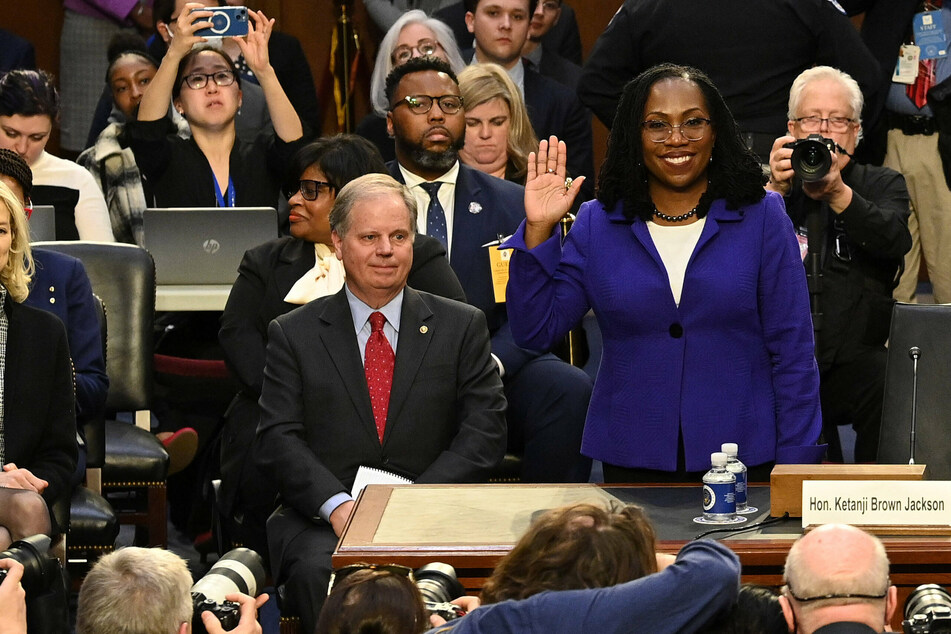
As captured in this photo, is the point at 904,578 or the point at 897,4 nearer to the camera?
the point at 904,578

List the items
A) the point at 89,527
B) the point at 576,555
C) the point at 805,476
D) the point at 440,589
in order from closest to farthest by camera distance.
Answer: the point at 576,555 → the point at 440,589 → the point at 805,476 → the point at 89,527

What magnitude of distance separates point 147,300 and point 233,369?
46 cm

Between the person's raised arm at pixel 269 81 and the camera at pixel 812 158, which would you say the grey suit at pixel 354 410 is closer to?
the camera at pixel 812 158

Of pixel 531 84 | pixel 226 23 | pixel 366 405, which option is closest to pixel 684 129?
pixel 366 405

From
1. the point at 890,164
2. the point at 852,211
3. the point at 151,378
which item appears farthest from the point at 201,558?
the point at 890,164

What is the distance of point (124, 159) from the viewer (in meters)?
5.34

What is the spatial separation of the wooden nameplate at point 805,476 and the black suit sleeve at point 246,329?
5.64ft

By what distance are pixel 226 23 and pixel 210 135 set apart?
0.40 meters

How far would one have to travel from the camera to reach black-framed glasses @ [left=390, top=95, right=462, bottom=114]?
15.7ft

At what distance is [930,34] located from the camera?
5.67m

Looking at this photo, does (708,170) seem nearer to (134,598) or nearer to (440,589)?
(440,589)

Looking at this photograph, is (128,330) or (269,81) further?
(269,81)

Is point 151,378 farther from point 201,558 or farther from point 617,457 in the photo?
point 617,457

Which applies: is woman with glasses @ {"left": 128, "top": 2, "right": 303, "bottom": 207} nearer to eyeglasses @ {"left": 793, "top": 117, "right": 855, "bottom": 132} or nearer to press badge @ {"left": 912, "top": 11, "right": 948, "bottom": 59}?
eyeglasses @ {"left": 793, "top": 117, "right": 855, "bottom": 132}
